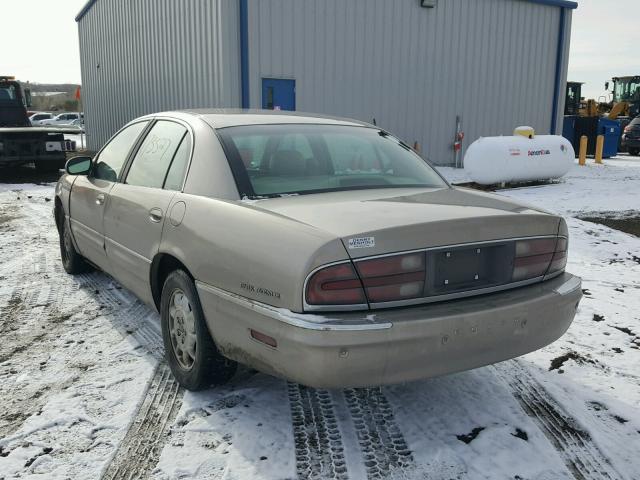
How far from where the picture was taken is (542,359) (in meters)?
3.64

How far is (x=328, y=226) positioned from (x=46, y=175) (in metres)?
15.1

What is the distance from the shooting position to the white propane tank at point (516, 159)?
1182 cm

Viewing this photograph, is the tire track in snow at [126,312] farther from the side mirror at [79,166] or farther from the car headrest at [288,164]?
the car headrest at [288,164]

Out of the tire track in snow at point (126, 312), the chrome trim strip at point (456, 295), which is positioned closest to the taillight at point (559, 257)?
the chrome trim strip at point (456, 295)

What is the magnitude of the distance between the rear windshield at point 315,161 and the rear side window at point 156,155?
18.3 inches

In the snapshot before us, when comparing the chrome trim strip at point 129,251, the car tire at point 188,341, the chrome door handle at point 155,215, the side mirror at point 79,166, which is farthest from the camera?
the side mirror at point 79,166

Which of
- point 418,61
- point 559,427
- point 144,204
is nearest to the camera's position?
point 559,427

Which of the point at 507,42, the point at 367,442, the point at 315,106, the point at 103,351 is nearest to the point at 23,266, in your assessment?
the point at 103,351

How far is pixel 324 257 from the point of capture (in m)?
2.30

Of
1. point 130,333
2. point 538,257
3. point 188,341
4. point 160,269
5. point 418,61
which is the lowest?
point 130,333

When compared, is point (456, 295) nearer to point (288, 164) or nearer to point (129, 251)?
point (288, 164)

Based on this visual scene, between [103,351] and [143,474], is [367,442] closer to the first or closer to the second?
[143,474]

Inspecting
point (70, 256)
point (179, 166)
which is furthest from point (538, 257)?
point (70, 256)

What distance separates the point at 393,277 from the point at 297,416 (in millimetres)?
989
